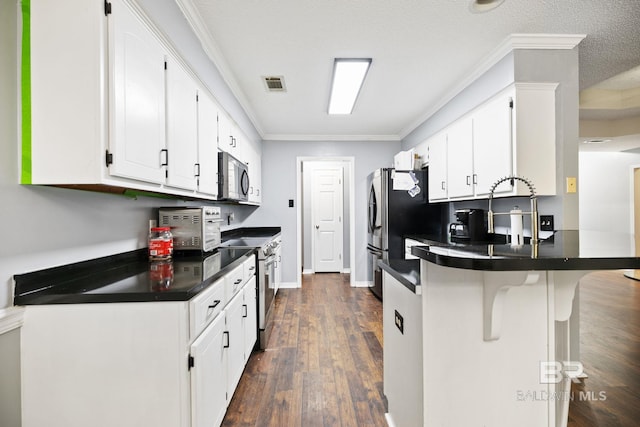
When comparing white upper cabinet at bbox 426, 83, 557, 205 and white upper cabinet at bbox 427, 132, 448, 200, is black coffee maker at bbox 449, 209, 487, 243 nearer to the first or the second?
white upper cabinet at bbox 426, 83, 557, 205

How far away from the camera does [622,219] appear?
19.1ft

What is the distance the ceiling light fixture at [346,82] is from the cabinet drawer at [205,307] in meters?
2.06

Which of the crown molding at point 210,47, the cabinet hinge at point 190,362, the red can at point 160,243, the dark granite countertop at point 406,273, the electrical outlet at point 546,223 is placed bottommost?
the cabinet hinge at point 190,362

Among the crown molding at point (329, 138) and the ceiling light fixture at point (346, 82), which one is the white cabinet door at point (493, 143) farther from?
the crown molding at point (329, 138)

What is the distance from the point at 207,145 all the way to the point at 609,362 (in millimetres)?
3383

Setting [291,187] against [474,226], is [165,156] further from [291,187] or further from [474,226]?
[291,187]

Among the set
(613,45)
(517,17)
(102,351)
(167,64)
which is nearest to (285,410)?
(102,351)

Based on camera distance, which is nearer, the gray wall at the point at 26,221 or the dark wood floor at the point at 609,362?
the gray wall at the point at 26,221

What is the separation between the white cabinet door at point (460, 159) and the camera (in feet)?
9.30

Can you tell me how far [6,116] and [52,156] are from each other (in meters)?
0.18

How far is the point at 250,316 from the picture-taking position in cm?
238

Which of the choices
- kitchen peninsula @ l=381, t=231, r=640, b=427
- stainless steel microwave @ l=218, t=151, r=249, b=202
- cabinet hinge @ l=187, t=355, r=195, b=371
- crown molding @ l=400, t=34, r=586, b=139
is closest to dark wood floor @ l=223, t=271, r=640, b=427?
kitchen peninsula @ l=381, t=231, r=640, b=427

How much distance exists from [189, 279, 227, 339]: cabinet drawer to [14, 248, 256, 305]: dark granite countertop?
4cm

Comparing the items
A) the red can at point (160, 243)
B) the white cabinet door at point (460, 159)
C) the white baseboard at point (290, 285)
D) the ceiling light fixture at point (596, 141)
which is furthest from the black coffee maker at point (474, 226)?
the ceiling light fixture at point (596, 141)
